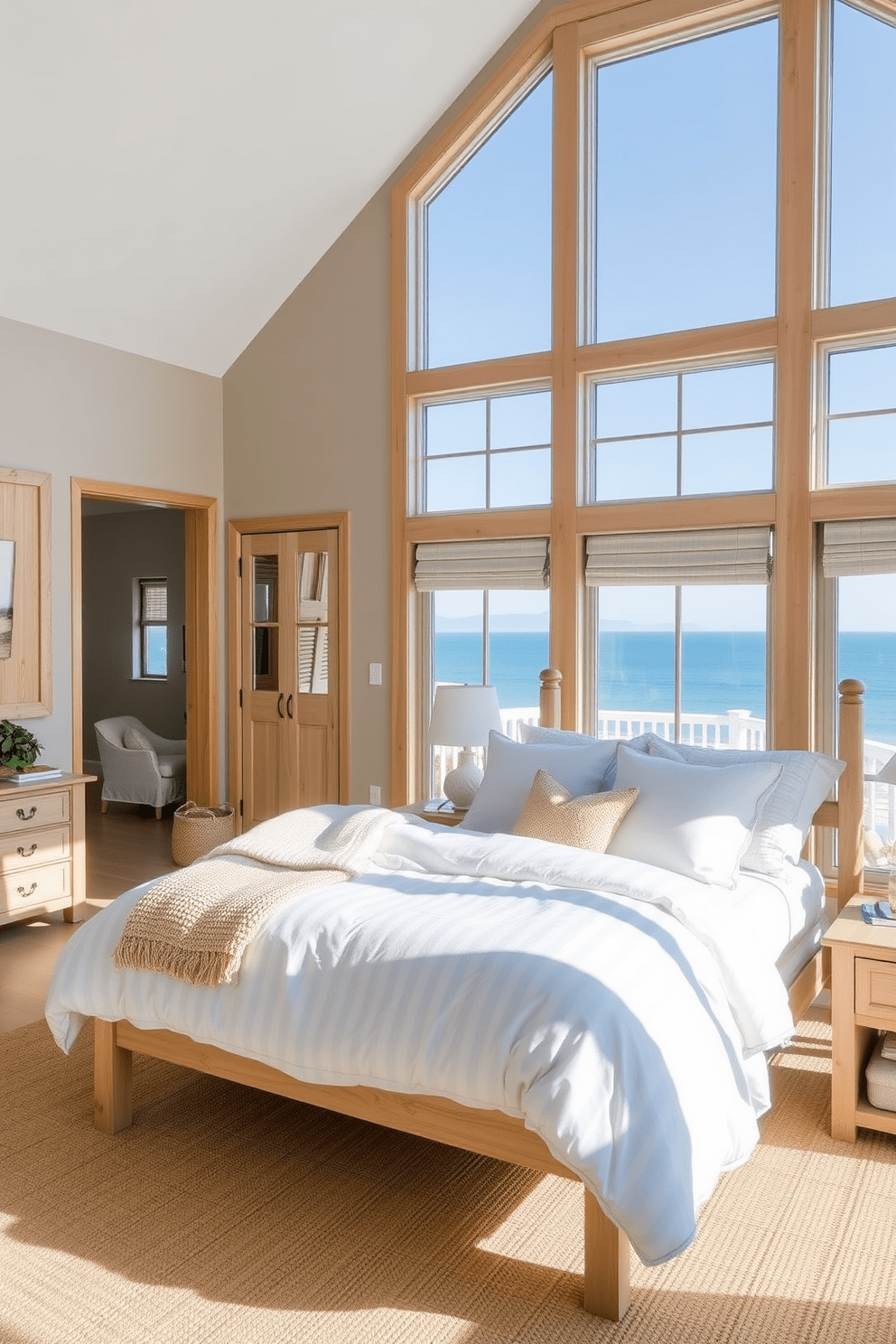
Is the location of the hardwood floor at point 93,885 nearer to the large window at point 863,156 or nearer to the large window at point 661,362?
the large window at point 661,362

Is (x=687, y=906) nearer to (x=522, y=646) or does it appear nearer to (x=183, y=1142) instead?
(x=183, y=1142)

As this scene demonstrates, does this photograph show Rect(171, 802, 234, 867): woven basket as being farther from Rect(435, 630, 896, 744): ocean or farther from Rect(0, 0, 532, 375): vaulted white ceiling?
Rect(0, 0, 532, 375): vaulted white ceiling

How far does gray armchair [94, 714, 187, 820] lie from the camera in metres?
7.57

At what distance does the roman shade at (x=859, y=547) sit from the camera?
411cm

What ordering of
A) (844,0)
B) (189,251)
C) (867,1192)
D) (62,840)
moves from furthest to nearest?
(189,251) < (62,840) < (844,0) < (867,1192)

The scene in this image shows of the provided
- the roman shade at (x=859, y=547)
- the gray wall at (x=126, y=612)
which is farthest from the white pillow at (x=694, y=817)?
the gray wall at (x=126, y=612)

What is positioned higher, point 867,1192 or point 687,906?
point 687,906

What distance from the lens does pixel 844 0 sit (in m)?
4.23

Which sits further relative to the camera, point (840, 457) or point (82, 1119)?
point (840, 457)

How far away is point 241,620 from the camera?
620 cm

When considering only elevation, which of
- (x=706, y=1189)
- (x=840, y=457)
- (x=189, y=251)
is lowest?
(x=706, y=1189)

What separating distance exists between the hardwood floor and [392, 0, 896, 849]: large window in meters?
1.74

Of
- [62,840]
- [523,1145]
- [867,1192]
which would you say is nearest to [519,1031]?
[523,1145]

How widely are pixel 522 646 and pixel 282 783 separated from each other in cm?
179
